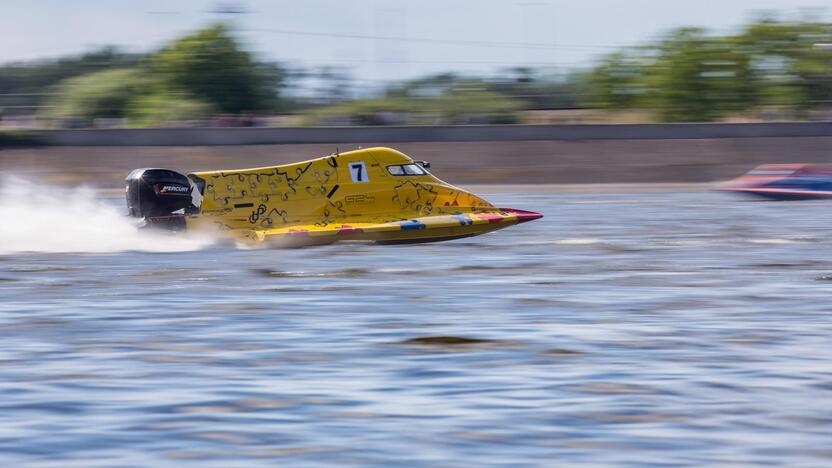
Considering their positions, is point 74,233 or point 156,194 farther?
point 74,233

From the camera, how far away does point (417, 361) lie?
38.5ft

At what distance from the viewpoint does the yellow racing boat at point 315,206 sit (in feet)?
72.1

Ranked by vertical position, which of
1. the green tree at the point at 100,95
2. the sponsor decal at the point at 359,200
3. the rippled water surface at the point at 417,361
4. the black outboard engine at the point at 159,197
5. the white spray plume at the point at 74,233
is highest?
the green tree at the point at 100,95

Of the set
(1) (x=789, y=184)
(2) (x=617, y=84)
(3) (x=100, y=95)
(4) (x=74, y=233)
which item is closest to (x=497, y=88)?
(2) (x=617, y=84)

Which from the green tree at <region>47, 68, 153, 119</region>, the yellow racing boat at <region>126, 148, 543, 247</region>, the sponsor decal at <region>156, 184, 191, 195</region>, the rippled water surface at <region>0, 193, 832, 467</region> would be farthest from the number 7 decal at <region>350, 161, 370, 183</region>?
the green tree at <region>47, 68, 153, 119</region>

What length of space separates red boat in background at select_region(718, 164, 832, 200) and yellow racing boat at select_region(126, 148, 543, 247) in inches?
716

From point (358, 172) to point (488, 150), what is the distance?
122 ft

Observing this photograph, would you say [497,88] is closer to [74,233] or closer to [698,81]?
[698,81]

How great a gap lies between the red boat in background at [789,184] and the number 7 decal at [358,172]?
1989cm

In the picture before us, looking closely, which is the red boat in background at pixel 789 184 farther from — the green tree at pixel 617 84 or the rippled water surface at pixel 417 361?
the green tree at pixel 617 84

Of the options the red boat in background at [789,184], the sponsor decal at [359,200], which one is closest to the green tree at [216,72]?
the red boat in background at [789,184]

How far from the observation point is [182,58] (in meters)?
90.2

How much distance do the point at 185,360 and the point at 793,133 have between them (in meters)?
56.8

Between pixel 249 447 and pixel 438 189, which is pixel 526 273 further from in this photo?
pixel 249 447
